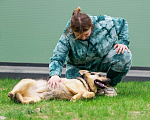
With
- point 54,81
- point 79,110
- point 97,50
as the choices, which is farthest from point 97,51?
point 79,110

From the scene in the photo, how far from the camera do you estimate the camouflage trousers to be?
14.5 ft

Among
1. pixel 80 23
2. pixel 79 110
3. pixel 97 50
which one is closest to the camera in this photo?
pixel 79 110

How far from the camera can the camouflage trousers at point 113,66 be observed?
14.5 ft

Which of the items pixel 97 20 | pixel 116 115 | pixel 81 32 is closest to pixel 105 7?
pixel 97 20

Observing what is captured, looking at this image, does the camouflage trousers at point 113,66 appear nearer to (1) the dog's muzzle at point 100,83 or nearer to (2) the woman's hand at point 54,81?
(1) the dog's muzzle at point 100,83

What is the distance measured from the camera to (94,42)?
14.2ft

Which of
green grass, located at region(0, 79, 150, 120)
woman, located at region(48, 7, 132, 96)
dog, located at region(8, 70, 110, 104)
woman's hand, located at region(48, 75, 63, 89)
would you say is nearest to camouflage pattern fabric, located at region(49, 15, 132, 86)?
woman, located at region(48, 7, 132, 96)

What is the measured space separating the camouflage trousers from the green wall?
2.03m

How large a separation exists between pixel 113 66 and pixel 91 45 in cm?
53

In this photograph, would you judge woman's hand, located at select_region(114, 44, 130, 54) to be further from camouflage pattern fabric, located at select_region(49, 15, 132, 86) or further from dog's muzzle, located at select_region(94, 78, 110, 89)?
dog's muzzle, located at select_region(94, 78, 110, 89)

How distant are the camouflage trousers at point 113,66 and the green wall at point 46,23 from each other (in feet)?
6.66

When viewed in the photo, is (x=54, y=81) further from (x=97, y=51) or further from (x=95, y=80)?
(x=97, y=51)

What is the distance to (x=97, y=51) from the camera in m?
4.39

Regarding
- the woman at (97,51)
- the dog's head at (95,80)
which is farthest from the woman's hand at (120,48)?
the dog's head at (95,80)
